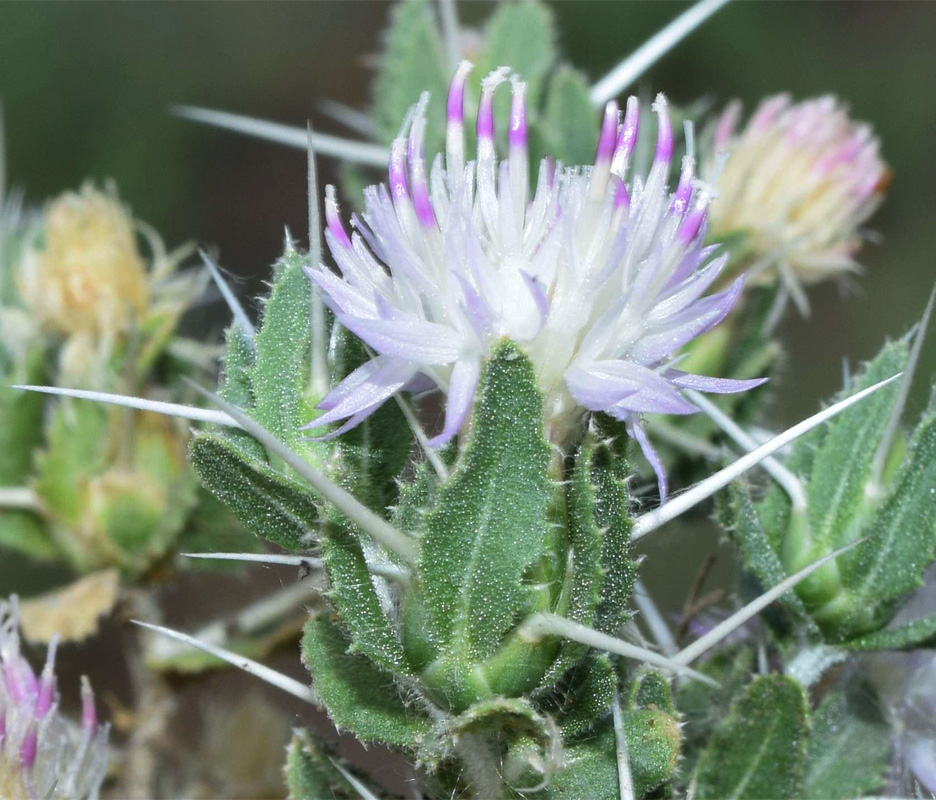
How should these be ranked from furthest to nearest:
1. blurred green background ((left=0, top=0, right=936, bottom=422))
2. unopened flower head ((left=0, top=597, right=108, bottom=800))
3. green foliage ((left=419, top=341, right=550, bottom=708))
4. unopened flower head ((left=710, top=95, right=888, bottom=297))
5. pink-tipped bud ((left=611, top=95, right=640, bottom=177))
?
blurred green background ((left=0, top=0, right=936, bottom=422)) < unopened flower head ((left=710, top=95, right=888, bottom=297)) < unopened flower head ((left=0, top=597, right=108, bottom=800)) < pink-tipped bud ((left=611, top=95, right=640, bottom=177)) < green foliage ((left=419, top=341, right=550, bottom=708))

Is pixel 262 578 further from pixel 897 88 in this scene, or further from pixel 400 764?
pixel 897 88

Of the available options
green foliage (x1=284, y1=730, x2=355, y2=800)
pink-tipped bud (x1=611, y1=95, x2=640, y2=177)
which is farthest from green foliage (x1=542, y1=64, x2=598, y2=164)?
green foliage (x1=284, y1=730, x2=355, y2=800)

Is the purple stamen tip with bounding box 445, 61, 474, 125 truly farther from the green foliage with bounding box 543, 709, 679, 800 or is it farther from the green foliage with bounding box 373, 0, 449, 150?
the green foliage with bounding box 373, 0, 449, 150

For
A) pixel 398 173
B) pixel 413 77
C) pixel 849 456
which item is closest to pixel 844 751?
pixel 849 456

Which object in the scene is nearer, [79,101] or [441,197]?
[441,197]

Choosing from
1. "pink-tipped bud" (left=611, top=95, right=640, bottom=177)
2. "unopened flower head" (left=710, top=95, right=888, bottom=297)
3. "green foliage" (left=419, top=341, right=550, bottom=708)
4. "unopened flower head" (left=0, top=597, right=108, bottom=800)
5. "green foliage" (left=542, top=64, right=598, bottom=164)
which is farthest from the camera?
"unopened flower head" (left=710, top=95, right=888, bottom=297)

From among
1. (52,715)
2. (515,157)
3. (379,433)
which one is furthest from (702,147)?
(52,715)
